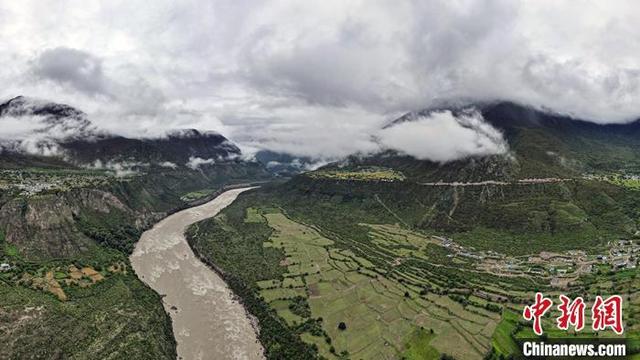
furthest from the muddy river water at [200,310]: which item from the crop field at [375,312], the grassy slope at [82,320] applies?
the crop field at [375,312]

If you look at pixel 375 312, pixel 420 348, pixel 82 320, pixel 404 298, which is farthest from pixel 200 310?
pixel 420 348

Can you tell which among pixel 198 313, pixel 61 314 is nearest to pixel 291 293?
pixel 198 313

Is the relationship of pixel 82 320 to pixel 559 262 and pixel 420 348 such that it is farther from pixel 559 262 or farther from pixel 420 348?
pixel 559 262

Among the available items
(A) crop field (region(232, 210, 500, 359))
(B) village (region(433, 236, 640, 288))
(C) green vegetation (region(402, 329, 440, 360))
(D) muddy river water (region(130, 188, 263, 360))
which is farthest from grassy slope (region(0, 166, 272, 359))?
(B) village (region(433, 236, 640, 288))

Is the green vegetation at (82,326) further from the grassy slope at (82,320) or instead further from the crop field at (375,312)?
the crop field at (375,312)

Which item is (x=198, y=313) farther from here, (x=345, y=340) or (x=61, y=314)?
(x=345, y=340)

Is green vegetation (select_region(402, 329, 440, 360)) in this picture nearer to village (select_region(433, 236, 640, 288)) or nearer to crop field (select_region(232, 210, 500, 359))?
crop field (select_region(232, 210, 500, 359))

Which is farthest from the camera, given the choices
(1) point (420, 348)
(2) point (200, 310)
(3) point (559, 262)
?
(3) point (559, 262)
